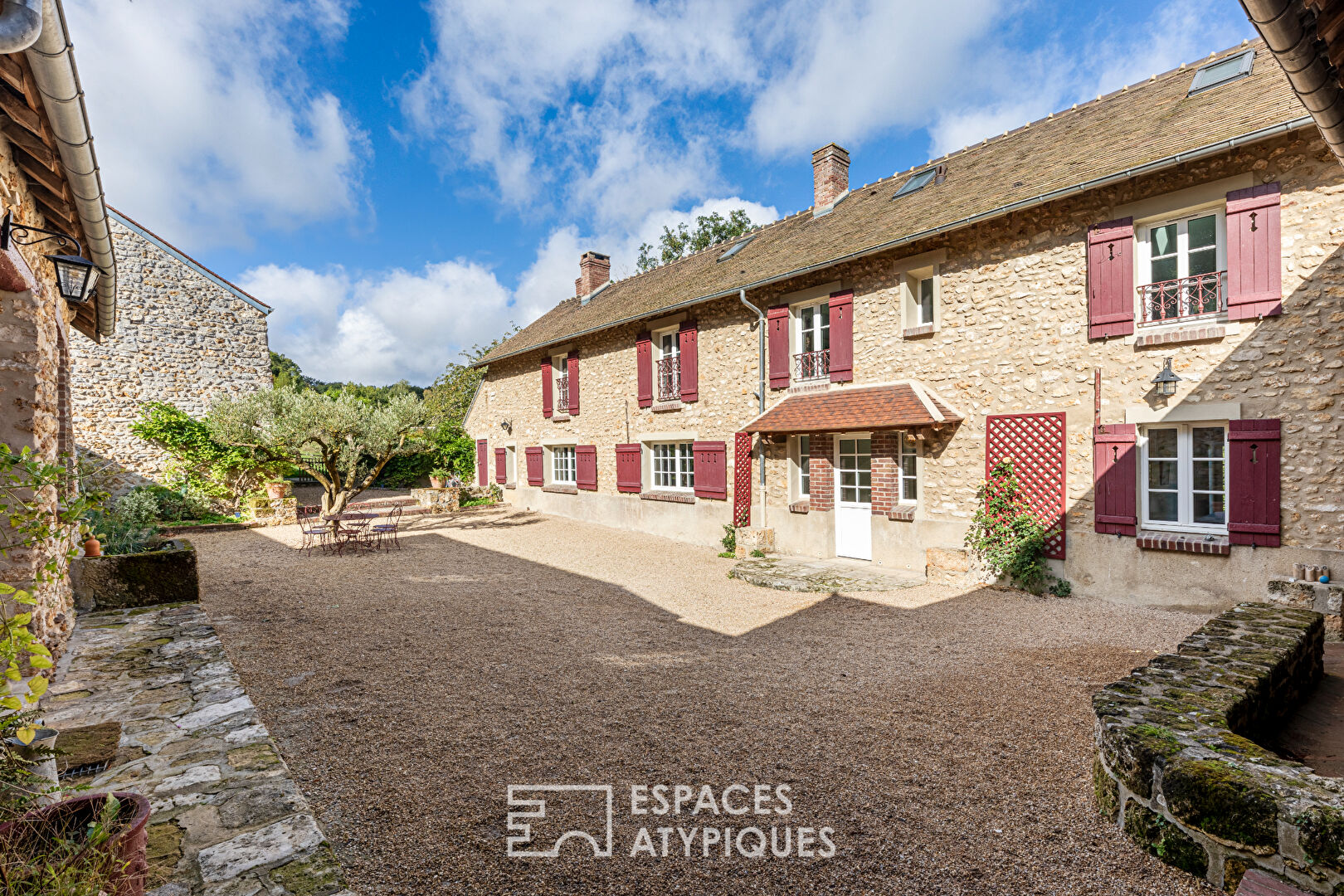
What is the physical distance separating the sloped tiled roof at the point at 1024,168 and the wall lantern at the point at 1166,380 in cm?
204

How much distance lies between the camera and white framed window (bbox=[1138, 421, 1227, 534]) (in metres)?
6.64

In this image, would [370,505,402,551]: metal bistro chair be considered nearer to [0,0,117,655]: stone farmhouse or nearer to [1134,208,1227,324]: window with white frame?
[0,0,117,655]: stone farmhouse

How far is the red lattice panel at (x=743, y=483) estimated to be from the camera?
11.0 meters

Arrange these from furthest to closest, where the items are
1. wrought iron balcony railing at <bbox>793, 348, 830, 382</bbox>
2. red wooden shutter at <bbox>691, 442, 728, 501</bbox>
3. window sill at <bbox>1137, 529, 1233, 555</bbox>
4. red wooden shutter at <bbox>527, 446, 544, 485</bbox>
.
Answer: red wooden shutter at <bbox>527, 446, 544, 485</bbox> → red wooden shutter at <bbox>691, 442, 728, 501</bbox> → wrought iron balcony railing at <bbox>793, 348, 830, 382</bbox> → window sill at <bbox>1137, 529, 1233, 555</bbox>

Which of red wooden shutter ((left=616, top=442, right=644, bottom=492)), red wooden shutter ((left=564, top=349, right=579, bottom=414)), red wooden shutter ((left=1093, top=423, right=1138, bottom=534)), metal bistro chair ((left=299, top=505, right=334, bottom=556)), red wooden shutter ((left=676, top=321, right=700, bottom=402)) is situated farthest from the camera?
red wooden shutter ((left=564, top=349, right=579, bottom=414))

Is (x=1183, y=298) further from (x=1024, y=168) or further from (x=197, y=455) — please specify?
(x=197, y=455)

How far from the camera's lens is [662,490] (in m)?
13.2

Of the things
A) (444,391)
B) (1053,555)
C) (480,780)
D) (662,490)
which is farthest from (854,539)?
(444,391)

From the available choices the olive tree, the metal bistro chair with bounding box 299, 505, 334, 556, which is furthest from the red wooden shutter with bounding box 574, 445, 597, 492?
the metal bistro chair with bounding box 299, 505, 334, 556

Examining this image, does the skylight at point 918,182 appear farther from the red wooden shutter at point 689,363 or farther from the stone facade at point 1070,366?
A: the red wooden shutter at point 689,363

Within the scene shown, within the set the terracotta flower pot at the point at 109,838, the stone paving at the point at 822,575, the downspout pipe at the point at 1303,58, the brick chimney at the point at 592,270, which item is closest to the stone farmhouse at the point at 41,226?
the terracotta flower pot at the point at 109,838

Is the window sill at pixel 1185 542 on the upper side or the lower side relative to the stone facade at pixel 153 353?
lower

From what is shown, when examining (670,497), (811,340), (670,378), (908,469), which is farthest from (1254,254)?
(670,497)

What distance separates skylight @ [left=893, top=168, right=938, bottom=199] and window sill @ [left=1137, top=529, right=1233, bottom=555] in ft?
21.2
